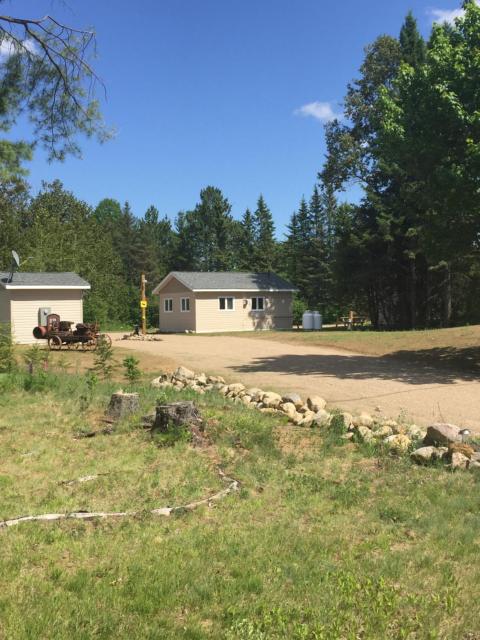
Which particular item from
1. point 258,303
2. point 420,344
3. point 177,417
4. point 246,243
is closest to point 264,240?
point 246,243

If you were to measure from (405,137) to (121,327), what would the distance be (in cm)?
3028

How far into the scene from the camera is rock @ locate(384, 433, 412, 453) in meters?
6.31

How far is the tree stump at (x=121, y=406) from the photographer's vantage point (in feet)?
24.3

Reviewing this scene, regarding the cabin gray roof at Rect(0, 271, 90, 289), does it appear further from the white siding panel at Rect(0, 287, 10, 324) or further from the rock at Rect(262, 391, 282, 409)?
the rock at Rect(262, 391, 282, 409)

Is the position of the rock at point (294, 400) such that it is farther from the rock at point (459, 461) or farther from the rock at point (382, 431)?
the rock at point (459, 461)

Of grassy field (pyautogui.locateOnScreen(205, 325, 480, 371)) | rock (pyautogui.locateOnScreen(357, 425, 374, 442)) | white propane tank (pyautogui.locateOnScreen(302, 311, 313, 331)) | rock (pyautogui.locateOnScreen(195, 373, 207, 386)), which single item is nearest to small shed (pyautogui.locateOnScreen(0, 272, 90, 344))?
grassy field (pyautogui.locateOnScreen(205, 325, 480, 371))

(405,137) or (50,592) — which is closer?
(50,592)

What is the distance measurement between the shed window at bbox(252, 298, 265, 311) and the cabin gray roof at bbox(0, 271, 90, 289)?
12030 mm

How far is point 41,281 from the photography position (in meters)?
26.1

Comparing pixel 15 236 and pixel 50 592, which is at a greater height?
pixel 15 236

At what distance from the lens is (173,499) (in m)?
4.69

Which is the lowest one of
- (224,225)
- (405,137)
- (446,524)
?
(446,524)

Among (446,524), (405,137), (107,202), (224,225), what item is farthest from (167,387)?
(107,202)

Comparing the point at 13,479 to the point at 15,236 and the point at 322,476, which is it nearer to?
the point at 322,476
